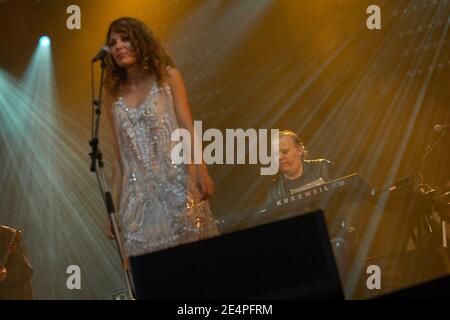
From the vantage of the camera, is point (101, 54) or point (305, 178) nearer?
point (101, 54)

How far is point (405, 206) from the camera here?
16.3ft

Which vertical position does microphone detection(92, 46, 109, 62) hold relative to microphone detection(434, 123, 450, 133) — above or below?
above

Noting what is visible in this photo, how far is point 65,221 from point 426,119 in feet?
10.2

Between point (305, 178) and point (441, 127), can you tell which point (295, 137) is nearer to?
point (305, 178)

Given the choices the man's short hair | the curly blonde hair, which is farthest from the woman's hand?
the man's short hair

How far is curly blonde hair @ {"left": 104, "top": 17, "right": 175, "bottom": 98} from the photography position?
3.05 metres

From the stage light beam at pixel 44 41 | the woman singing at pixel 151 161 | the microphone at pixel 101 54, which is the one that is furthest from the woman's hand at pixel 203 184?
the stage light beam at pixel 44 41

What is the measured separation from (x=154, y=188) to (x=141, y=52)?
59 cm

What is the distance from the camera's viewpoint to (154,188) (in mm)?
2998

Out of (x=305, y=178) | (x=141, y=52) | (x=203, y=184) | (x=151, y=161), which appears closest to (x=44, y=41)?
(x=305, y=178)

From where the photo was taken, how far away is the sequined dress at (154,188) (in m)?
2.99

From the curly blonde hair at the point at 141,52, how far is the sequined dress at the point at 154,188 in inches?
4.7

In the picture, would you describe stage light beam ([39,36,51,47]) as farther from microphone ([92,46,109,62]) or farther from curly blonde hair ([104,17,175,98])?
microphone ([92,46,109,62])

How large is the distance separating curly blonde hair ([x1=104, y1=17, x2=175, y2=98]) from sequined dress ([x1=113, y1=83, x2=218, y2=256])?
0.39 ft
